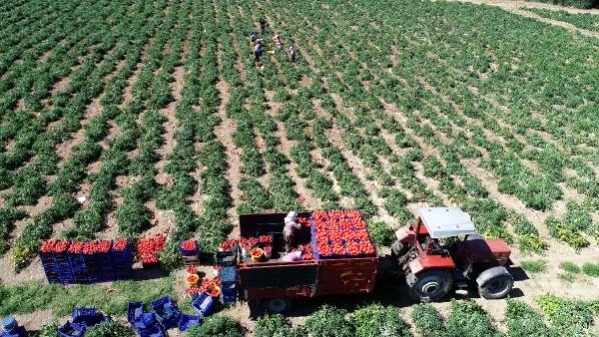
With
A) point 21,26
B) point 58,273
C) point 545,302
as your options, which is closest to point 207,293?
point 58,273

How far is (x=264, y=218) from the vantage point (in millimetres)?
15055

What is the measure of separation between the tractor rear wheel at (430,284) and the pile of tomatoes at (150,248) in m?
8.01

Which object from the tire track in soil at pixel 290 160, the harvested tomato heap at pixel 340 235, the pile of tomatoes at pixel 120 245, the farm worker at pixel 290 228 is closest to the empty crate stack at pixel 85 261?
the pile of tomatoes at pixel 120 245

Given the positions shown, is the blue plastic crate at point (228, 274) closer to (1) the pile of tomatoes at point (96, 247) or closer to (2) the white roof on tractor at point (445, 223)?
(1) the pile of tomatoes at point (96, 247)

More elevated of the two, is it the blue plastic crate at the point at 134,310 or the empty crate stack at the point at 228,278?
the empty crate stack at the point at 228,278

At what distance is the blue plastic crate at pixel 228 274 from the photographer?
13.7 m

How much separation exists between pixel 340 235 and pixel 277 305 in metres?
2.75

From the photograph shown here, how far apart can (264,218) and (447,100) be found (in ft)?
58.2

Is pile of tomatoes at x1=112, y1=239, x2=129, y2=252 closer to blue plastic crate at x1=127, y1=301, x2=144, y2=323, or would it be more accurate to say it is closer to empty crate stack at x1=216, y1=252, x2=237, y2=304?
blue plastic crate at x1=127, y1=301, x2=144, y2=323

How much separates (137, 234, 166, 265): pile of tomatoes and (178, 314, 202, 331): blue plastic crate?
8.29 ft

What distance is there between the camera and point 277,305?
45.9 ft

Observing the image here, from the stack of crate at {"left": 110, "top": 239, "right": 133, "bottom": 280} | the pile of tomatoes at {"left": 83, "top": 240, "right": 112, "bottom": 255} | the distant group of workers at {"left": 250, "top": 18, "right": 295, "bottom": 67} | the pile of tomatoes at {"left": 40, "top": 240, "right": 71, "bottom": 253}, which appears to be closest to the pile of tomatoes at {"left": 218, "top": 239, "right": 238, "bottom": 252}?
→ the stack of crate at {"left": 110, "top": 239, "right": 133, "bottom": 280}

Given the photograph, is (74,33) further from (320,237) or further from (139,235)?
(320,237)

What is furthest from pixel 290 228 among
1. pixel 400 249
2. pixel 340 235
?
pixel 400 249
